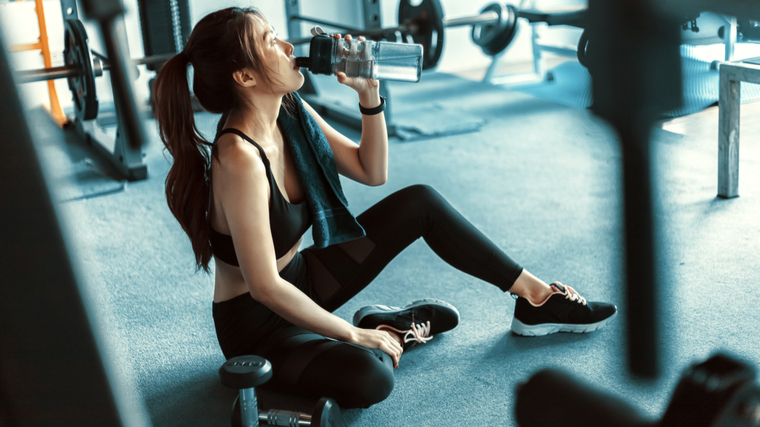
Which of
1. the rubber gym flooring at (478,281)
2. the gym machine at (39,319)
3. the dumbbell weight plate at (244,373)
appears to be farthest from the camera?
the rubber gym flooring at (478,281)

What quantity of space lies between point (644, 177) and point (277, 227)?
1.17m

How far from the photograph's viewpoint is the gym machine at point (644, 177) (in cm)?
17

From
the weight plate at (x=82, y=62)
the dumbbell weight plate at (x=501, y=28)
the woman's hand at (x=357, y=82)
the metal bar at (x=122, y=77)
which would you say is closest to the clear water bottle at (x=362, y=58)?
the woman's hand at (x=357, y=82)

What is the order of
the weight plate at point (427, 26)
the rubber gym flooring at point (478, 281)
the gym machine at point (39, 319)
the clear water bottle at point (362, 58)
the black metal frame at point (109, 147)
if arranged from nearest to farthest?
the gym machine at point (39, 319) < the clear water bottle at point (362, 58) < the rubber gym flooring at point (478, 281) < the black metal frame at point (109, 147) < the weight plate at point (427, 26)

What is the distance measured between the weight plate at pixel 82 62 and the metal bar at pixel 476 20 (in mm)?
1580

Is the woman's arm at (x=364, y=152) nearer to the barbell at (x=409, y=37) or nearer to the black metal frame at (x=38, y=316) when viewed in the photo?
the barbell at (x=409, y=37)

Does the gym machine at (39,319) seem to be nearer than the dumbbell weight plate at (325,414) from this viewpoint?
Yes

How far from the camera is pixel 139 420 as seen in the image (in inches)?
6.5

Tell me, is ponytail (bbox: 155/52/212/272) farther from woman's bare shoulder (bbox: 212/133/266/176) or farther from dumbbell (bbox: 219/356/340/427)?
dumbbell (bbox: 219/356/340/427)

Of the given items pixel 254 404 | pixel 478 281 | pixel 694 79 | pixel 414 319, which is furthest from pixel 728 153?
pixel 694 79

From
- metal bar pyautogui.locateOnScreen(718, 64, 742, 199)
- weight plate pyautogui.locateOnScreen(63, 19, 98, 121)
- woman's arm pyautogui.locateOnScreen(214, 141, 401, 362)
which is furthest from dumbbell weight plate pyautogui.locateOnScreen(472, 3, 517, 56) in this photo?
woman's arm pyautogui.locateOnScreen(214, 141, 401, 362)

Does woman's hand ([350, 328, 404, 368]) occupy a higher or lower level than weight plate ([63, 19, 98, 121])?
lower

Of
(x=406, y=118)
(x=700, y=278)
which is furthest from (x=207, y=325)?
(x=406, y=118)

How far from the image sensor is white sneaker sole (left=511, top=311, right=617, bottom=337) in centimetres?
153
